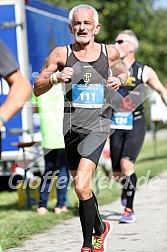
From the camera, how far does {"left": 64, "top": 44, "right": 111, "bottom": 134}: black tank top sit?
21.2 feet

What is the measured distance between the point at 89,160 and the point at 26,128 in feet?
18.2

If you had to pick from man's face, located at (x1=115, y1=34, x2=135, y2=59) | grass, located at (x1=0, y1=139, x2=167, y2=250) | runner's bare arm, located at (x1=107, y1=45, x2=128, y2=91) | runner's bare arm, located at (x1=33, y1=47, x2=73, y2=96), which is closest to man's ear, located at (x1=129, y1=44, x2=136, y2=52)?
man's face, located at (x1=115, y1=34, x2=135, y2=59)

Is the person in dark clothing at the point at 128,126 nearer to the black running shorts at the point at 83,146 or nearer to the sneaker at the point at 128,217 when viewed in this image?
the sneaker at the point at 128,217

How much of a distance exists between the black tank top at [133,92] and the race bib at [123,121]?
0.35 feet

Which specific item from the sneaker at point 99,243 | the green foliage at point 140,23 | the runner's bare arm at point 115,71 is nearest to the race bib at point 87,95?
the runner's bare arm at point 115,71

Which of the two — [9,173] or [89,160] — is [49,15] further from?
[89,160]

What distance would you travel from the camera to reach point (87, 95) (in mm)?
6453

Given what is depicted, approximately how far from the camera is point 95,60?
6.48m

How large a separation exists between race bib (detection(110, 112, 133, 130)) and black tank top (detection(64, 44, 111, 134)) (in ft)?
7.27

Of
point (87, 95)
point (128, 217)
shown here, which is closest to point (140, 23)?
point (128, 217)

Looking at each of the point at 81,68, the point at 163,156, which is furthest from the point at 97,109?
the point at 163,156

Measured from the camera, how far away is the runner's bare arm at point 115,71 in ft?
21.0

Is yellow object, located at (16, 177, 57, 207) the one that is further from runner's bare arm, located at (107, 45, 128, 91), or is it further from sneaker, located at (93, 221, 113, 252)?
sneaker, located at (93, 221, 113, 252)

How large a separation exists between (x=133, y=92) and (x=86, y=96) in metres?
2.44
